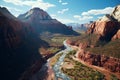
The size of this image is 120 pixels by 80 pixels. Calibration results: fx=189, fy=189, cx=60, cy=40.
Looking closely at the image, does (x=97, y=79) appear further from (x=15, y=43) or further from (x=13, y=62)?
(x=15, y=43)

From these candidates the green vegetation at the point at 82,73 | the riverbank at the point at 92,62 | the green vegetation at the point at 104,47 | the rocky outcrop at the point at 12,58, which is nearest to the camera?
the rocky outcrop at the point at 12,58

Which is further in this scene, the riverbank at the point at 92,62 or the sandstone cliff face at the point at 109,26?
the sandstone cliff face at the point at 109,26

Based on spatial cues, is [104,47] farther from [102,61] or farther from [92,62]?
[102,61]

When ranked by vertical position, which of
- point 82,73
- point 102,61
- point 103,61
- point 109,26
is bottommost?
point 82,73

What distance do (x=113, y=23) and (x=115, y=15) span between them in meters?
12.5

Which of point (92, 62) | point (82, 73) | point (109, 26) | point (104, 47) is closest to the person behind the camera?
point (82, 73)

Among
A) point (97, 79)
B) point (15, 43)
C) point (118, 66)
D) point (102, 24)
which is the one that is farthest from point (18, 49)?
point (102, 24)

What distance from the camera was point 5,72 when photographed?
257ft

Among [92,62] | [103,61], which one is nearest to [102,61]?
[103,61]

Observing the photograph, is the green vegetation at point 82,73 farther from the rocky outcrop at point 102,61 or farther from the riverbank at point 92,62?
the rocky outcrop at point 102,61

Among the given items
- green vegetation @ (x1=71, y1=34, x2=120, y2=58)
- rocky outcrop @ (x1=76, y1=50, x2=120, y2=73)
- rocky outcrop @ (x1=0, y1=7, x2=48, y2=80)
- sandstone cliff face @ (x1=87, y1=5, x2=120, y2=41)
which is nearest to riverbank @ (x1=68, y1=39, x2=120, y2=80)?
rocky outcrop @ (x1=76, y1=50, x2=120, y2=73)

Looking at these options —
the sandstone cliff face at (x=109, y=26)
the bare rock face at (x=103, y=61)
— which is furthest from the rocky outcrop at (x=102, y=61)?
the sandstone cliff face at (x=109, y=26)

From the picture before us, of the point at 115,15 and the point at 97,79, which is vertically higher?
the point at 115,15

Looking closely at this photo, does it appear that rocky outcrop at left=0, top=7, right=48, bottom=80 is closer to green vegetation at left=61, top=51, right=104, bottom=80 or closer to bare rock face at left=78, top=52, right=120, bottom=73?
green vegetation at left=61, top=51, right=104, bottom=80
